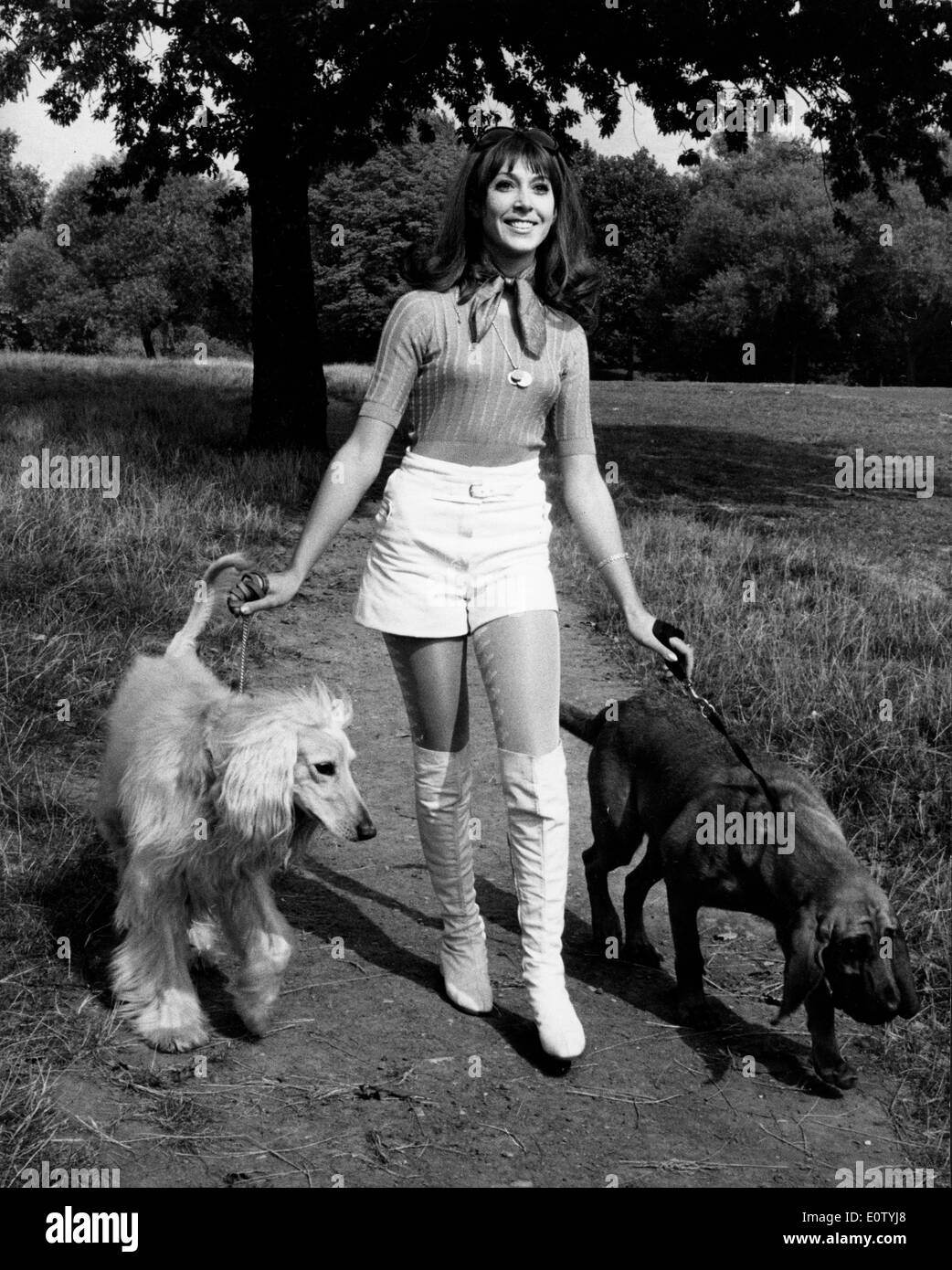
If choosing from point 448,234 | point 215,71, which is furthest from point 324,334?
point 448,234

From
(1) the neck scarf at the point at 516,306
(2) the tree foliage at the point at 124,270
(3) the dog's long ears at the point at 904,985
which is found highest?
(2) the tree foliage at the point at 124,270

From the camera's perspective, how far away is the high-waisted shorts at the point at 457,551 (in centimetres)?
365

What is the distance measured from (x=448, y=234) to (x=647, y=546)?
639 cm

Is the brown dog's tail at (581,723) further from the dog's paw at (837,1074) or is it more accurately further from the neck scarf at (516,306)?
the neck scarf at (516,306)

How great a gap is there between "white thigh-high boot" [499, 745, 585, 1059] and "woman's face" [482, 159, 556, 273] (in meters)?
1.45

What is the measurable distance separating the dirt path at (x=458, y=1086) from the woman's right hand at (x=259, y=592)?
1.34 meters

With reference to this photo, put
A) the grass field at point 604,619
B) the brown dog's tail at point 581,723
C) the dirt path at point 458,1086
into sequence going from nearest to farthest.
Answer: the dirt path at point 458,1086
the grass field at point 604,619
the brown dog's tail at point 581,723

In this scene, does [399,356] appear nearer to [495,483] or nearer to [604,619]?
[495,483]

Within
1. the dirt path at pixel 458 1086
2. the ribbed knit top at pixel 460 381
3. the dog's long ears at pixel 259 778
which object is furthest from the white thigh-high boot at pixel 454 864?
the ribbed knit top at pixel 460 381

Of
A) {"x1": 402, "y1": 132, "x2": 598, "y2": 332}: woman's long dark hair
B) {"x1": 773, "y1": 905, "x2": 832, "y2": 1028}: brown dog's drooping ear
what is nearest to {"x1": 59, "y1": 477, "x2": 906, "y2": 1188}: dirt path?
{"x1": 773, "y1": 905, "x2": 832, "y2": 1028}: brown dog's drooping ear

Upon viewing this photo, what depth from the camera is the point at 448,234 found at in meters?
3.68

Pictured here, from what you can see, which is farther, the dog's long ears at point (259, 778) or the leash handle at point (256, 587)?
the leash handle at point (256, 587)

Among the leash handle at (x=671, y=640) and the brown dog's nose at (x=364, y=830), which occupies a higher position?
the leash handle at (x=671, y=640)

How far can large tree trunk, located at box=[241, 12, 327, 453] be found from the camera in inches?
472
